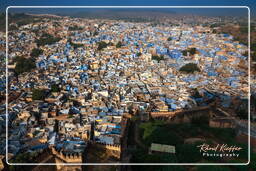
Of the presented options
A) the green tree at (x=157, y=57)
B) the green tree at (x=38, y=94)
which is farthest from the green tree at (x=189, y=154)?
the green tree at (x=157, y=57)

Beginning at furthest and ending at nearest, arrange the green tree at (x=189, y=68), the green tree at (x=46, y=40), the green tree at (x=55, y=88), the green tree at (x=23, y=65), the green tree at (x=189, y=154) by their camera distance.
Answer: the green tree at (x=46, y=40) < the green tree at (x=189, y=68) < the green tree at (x=23, y=65) < the green tree at (x=55, y=88) < the green tree at (x=189, y=154)

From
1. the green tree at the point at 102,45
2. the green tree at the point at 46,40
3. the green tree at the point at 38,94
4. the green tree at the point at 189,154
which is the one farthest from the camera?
the green tree at the point at 46,40

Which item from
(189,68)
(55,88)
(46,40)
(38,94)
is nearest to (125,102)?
(55,88)

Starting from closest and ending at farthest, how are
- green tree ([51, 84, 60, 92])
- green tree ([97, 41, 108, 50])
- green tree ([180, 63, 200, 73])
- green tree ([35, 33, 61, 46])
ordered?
1. green tree ([51, 84, 60, 92])
2. green tree ([180, 63, 200, 73])
3. green tree ([97, 41, 108, 50])
4. green tree ([35, 33, 61, 46])

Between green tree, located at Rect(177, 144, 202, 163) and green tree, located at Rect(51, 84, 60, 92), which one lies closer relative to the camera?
green tree, located at Rect(177, 144, 202, 163)

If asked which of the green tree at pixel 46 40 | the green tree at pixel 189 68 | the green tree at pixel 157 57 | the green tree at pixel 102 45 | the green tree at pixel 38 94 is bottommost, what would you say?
the green tree at pixel 38 94

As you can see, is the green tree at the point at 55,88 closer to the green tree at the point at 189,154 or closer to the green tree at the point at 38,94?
the green tree at the point at 38,94

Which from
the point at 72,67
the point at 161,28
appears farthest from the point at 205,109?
the point at 161,28

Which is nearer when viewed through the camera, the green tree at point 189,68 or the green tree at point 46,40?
the green tree at point 189,68

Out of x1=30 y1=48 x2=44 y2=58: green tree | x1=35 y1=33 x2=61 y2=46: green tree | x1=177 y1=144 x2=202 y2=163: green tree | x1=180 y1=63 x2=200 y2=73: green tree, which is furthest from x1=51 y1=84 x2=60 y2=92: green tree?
x1=35 y1=33 x2=61 y2=46: green tree

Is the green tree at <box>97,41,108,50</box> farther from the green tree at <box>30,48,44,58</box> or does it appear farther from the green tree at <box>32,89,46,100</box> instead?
the green tree at <box>32,89,46,100</box>
